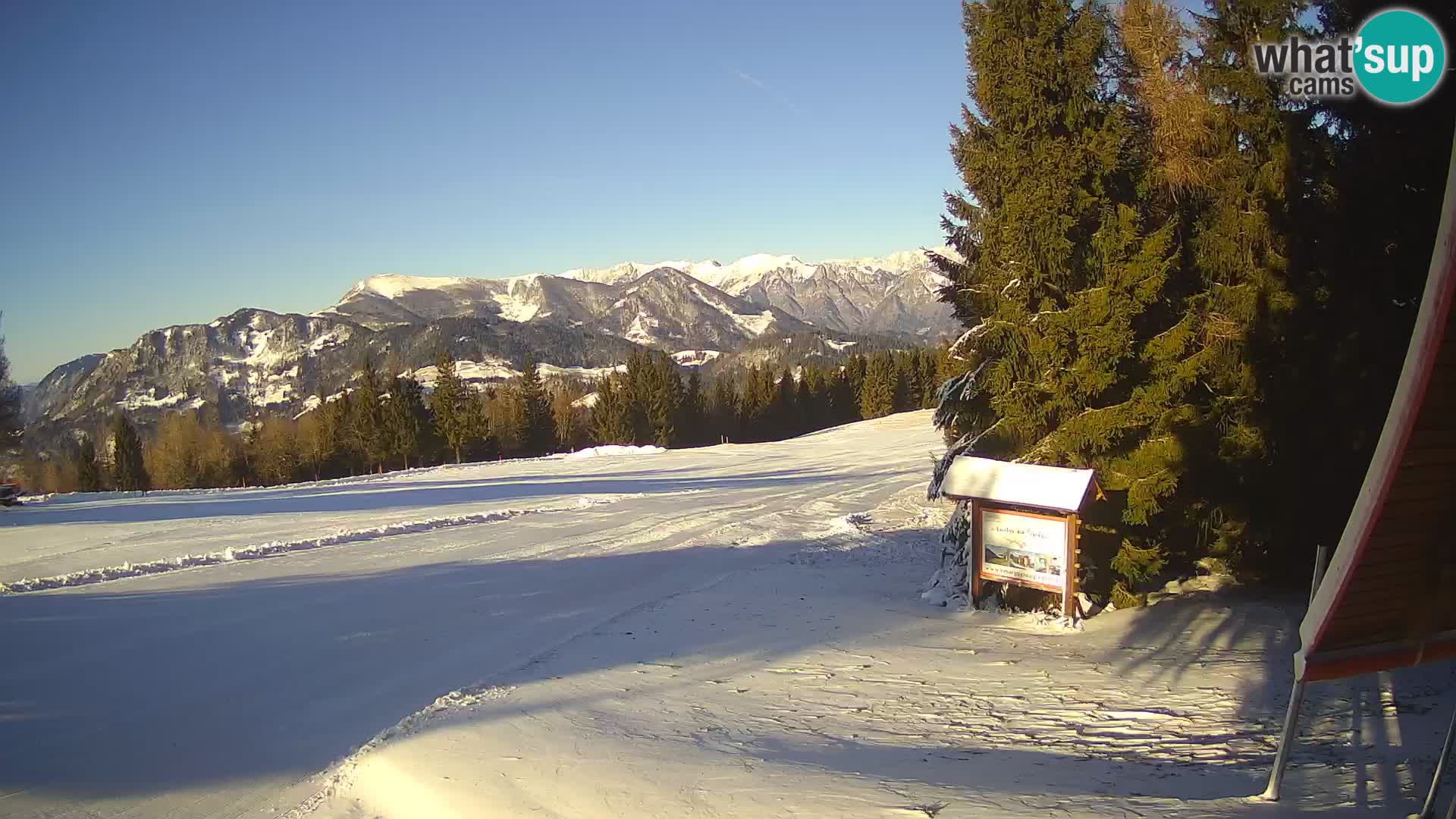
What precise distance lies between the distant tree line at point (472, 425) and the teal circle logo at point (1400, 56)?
5444 centimetres

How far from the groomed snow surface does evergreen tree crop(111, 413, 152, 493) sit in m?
59.6

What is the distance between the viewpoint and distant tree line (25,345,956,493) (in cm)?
6844

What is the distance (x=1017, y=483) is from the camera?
12625 mm

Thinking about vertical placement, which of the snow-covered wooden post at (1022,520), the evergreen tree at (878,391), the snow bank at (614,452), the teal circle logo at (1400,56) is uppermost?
the teal circle logo at (1400,56)

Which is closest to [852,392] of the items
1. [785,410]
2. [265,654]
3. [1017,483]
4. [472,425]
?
[785,410]

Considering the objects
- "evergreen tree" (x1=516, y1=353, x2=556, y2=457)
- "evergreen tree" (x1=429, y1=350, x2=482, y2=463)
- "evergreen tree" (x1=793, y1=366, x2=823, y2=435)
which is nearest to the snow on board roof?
"evergreen tree" (x1=429, y1=350, x2=482, y2=463)

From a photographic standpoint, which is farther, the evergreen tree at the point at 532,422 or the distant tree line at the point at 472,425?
the evergreen tree at the point at 532,422

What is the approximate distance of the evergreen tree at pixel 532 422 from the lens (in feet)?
242

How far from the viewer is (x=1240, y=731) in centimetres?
787

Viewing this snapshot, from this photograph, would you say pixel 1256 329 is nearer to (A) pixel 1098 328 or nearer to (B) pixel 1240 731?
(A) pixel 1098 328

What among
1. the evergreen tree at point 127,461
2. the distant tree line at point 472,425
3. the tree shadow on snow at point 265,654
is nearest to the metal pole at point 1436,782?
the tree shadow on snow at point 265,654

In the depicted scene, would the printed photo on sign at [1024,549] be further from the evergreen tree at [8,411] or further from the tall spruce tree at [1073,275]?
the evergreen tree at [8,411]

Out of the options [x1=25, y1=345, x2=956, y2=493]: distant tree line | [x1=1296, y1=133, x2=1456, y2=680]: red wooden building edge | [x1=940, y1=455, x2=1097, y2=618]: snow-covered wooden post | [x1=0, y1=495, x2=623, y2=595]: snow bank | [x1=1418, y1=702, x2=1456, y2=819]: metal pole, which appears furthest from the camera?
[x1=25, y1=345, x2=956, y2=493]: distant tree line

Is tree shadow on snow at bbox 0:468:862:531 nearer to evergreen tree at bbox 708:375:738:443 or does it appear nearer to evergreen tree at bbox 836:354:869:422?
evergreen tree at bbox 708:375:738:443
